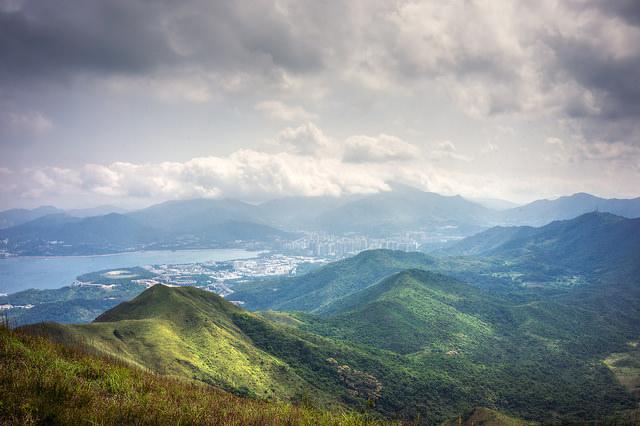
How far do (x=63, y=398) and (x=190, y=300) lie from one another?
345ft

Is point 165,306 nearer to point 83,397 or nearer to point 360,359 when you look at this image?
point 360,359

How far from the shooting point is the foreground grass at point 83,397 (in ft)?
28.7

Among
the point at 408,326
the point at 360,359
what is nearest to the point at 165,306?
the point at 360,359

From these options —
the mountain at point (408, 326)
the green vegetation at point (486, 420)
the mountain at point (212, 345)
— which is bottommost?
the mountain at point (408, 326)

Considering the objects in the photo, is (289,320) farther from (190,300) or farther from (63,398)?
(63,398)

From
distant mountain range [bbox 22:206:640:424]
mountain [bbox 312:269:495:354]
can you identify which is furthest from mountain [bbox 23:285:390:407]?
mountain [bbox 312:269:495:354]

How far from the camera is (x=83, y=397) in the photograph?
33.0 ft

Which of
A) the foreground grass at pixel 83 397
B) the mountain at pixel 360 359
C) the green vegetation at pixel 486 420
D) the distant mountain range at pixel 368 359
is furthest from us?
the distant mountain range at pixel 368 359

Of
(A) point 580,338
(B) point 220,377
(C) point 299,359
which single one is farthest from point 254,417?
(A) point 580,338

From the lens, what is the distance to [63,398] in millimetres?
9664

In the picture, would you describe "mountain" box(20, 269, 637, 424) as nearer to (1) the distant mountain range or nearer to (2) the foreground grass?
(1) the distant mountain range

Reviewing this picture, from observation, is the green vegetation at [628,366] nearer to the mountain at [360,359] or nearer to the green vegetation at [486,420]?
the mountain at [360,359]

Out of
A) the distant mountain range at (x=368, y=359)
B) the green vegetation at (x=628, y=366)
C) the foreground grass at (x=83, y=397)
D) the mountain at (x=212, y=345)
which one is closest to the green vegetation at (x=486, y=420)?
the distant mountain range at (x=368, y=359)

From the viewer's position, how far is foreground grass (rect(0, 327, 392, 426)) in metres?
8.74
